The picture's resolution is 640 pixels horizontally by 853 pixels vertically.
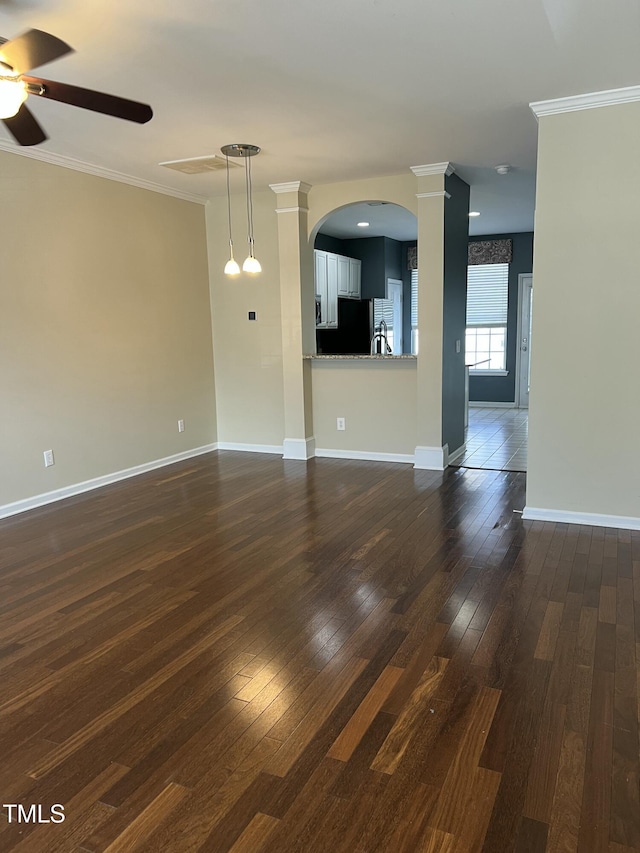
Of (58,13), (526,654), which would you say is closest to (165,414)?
(58,13)

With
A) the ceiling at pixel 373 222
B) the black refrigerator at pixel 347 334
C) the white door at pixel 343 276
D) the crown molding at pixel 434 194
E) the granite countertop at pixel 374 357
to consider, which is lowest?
the granite countertop at pixel 374 357

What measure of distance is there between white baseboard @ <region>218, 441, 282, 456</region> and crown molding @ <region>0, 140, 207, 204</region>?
2489 mm

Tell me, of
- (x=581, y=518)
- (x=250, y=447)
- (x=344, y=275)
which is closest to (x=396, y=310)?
(x=344, y=275)

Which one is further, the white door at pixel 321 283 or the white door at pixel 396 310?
the white door at pixel 396 310

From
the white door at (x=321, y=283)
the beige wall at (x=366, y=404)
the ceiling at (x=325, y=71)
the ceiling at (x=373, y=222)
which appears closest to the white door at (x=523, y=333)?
the ceiling at (x=373, y=222)

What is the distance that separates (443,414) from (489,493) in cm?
99

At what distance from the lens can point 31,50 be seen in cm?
205

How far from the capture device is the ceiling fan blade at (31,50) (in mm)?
1986

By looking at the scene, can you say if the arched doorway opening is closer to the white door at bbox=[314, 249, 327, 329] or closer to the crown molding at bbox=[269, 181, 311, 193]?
the white door at bbox=[314, 249, 327, 329]

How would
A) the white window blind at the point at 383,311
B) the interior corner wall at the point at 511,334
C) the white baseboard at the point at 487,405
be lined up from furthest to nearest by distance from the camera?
the white baseboard at the point at 487,405 → the interior corner wall at the point at 511,334 → the white window blind at the point at 383,311

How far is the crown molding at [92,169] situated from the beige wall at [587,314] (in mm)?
3301

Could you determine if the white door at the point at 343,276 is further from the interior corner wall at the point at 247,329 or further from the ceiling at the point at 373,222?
the interior corner wall at the point at 247,329

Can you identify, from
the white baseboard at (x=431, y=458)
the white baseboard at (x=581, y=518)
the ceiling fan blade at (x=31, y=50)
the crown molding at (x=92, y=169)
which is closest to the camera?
the ceiling fan blade at (x=31, y=50)

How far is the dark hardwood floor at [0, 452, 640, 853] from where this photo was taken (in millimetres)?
1621
